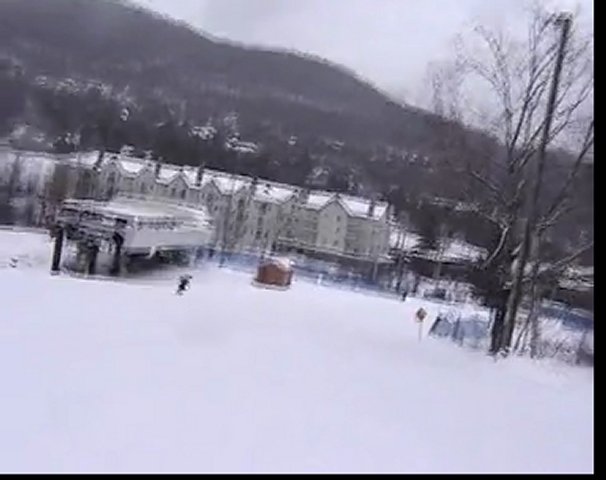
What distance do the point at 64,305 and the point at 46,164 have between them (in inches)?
18.6

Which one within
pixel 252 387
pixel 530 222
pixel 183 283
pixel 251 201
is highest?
pixel 530 222

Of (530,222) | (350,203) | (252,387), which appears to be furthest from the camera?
(530,222)

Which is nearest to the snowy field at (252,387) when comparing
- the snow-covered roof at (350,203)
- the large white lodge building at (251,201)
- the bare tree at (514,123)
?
the large white lodge building at (251,201)

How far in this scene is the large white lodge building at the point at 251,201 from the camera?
88.3 inches

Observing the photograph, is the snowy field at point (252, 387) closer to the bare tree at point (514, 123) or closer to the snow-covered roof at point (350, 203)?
the snow-covered roof at point (350, 203)

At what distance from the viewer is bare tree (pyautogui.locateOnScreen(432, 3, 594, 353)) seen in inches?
89.7

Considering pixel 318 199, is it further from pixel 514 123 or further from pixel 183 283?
pixel 514 123

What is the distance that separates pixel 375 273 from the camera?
2.23 metres

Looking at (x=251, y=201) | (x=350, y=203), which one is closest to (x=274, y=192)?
(x=251, y=201)

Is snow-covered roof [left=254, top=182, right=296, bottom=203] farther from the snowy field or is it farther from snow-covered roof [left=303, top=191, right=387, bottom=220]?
the snowy field

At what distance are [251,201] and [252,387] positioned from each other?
72cm

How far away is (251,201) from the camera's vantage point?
7.78ft

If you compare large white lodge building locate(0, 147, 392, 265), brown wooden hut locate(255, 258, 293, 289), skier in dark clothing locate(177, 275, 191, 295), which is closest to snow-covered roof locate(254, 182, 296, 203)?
large white lodge building locate(0, 147, 392, 265)
